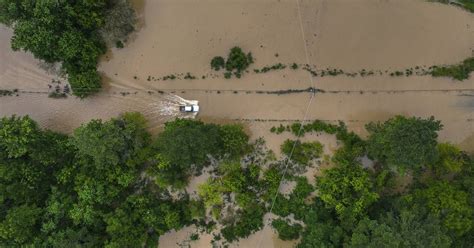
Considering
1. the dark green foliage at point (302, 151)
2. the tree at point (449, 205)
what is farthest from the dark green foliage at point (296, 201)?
the tree at point (449, 205)

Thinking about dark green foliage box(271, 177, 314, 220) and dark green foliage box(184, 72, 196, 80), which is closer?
dark green foliage box(271, 177, 314, 220)

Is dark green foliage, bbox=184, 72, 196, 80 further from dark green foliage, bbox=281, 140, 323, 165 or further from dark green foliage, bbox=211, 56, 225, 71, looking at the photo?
dark green foliage, bbox=281, 140, 323, 165

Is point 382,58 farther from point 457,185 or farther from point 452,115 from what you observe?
point 457,185

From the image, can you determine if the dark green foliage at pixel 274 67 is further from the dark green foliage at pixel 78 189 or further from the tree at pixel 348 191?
the dark green foliage at pixel 78 189

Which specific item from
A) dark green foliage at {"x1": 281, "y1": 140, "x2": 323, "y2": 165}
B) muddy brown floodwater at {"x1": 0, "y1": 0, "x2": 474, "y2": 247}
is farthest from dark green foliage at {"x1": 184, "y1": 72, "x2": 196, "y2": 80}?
dark green foliage at {"x1": 281, "y1": 140, "x2": 323, "y2": 165}

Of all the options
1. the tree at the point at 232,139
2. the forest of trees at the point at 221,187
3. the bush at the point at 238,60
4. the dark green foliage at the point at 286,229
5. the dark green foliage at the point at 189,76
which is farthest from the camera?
the dark green foliage at the point at 189,76

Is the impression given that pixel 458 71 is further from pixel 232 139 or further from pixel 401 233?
pixel 232 139
